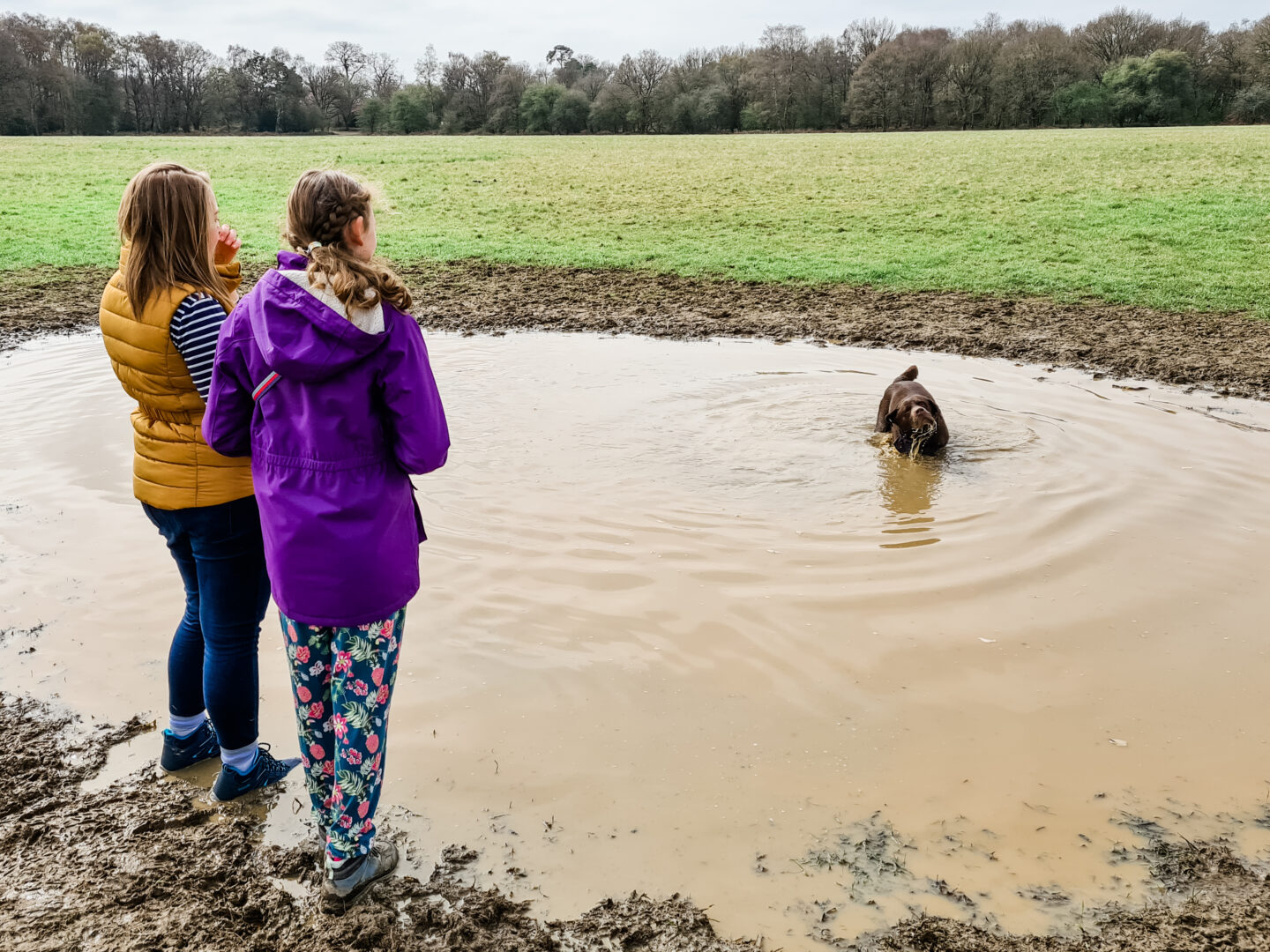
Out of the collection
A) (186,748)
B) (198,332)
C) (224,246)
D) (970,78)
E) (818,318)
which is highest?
(970,78)

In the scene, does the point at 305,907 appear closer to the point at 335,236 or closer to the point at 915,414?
the point at 335,236

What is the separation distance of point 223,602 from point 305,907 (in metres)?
0.98

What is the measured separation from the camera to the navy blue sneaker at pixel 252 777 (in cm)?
328

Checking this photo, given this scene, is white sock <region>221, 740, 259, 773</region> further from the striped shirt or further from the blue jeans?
the striped shirt

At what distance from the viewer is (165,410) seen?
2.93 meters

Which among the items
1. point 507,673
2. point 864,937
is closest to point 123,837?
point 507,673

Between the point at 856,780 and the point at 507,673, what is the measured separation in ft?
5.16

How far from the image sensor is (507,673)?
4125mm

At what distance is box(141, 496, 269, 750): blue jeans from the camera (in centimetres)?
293

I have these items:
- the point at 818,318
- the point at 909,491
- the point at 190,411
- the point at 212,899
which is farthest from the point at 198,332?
the point at 818,318

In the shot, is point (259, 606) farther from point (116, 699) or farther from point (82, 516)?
point (82, 516)

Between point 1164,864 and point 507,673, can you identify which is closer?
point 1164,864

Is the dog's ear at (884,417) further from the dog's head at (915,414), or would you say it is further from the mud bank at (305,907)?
the mud bank at (305,907)

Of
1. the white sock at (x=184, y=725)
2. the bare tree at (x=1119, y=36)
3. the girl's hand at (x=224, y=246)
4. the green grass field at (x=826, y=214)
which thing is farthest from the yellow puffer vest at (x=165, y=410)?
the bare tree at (x=1119, y=36)
